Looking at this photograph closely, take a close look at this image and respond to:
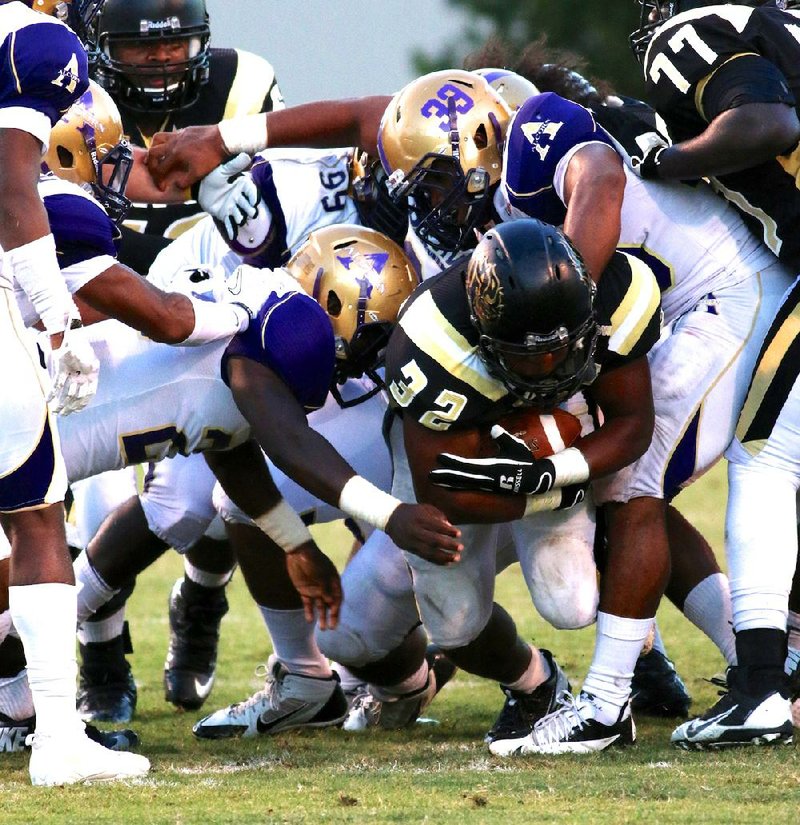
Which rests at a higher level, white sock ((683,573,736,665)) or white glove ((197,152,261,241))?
white glove ((197,152,261,241))

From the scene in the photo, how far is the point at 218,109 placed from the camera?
5598mm

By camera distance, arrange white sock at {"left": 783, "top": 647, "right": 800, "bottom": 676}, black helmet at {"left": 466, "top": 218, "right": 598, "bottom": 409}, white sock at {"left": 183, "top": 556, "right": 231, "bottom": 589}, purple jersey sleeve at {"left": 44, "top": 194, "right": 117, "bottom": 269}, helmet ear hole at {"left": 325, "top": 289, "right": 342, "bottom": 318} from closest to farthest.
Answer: black helmet at {"left": 466, "top": 218, "right": 598, "bottom": 409} → purple jersey sleeve at {"left": 44, "top": 194, "right": 117, "bottom": 269} → white sock at {"left": 783, "top": 647, "right": 800, "bottom": 676} → helmet ear hole at {"left": 325, "top": 289, "right": 342, "bottom": 318} → white sock at {"left": 183, "top": 556, "right": 231, "bottom": 589}

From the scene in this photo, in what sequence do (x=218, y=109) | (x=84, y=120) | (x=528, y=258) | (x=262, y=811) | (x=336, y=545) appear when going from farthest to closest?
(x=336, y=545) → (x=218, y=109) → (x=84, y=120) → (x=528, y=258) → (x=262, y=811)

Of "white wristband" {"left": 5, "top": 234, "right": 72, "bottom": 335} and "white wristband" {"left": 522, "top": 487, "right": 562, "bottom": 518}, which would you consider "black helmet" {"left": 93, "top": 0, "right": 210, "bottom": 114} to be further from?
"white wristband" {"left": 522, "top": 487, "right": 562, "bottom": 518}

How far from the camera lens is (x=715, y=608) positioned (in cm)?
415

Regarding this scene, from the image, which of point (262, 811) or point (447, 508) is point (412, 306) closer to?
point (447, 508)

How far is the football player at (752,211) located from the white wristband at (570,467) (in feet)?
1.47

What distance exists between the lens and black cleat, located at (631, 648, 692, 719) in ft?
14.3

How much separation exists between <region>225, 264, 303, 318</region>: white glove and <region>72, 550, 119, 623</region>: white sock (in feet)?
3.84

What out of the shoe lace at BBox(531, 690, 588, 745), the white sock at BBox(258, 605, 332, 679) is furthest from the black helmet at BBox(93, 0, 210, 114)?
the shoe lace at BBox(531, 690, 588, 745)

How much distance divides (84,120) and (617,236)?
1338 mm

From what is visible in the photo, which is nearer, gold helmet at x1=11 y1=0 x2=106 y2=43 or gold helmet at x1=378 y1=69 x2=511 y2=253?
gold helmet at x1=378 y1=69 x2=511 y2=253

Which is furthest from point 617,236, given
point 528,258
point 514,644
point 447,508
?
point 514,644

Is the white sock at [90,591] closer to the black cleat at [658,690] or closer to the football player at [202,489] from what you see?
the football player at [202,489]
